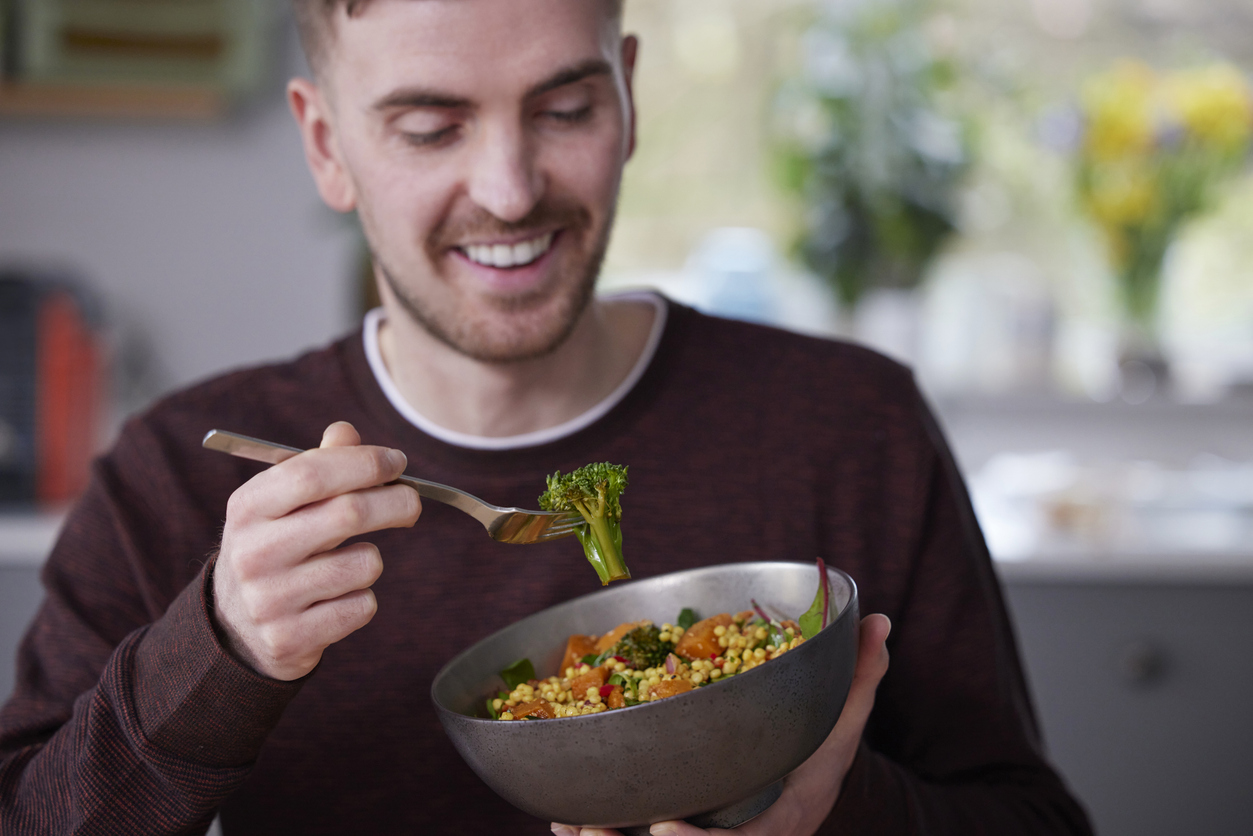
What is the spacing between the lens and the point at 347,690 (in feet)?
3.88

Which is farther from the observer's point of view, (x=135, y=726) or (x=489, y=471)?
(x=489, y=471)

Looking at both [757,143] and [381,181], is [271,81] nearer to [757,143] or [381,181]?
[757,143]

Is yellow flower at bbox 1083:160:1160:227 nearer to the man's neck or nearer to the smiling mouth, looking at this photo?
the man's neck

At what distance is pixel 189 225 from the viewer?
273 centimetres

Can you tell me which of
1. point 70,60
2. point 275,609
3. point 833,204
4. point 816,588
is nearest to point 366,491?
point 275,609

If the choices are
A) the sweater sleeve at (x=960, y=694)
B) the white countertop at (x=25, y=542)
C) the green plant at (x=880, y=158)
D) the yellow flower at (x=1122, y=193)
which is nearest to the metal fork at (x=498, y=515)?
the sweater sleeve at (x=960, y=694)

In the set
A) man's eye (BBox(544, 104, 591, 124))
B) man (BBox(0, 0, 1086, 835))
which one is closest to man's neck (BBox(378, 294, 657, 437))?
man (BBox(0, 0, 1086, 835))

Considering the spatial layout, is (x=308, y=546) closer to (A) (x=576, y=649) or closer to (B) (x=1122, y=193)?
(A) (x=576, y=649)

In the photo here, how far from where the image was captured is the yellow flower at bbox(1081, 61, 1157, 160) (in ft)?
8.34

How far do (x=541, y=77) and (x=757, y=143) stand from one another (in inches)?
76.6

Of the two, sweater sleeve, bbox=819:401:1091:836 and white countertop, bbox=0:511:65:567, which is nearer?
sweater sleeve, bbox=819:401:1091:836

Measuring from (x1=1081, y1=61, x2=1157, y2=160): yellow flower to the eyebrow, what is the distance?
6.13 feet

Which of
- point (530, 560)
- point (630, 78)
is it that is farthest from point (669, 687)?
point (630, 78)

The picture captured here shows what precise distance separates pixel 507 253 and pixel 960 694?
0.66 meters
